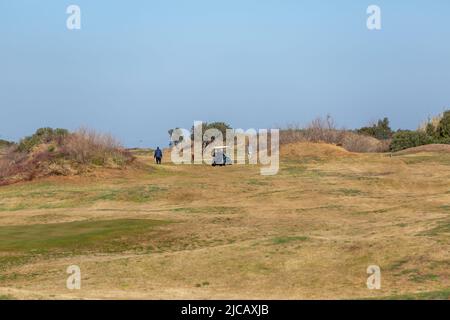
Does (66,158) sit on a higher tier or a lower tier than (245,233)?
higher

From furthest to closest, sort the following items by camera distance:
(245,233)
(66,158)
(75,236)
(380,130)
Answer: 1. (380,130)
2. (66,158)
3. (245,233)
4. (75,236)

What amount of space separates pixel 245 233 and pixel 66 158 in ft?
91.0

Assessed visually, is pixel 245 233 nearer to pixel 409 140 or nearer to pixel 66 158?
pixel 66 158

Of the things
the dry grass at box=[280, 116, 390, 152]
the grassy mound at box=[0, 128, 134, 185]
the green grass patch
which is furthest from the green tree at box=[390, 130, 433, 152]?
the green grass patch

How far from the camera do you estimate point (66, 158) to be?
5466 cm

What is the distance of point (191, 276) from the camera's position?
72.9 feet

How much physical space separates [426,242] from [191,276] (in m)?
7.54

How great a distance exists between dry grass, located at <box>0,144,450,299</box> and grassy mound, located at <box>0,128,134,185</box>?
5.06 feet

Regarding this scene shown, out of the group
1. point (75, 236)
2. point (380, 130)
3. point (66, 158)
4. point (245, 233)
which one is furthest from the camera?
point (380, 130)

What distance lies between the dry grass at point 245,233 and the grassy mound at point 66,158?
1.54m

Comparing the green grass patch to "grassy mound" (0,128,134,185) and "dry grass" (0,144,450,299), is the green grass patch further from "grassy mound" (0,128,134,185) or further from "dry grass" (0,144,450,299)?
"grassy mound" (0,128,134,185)

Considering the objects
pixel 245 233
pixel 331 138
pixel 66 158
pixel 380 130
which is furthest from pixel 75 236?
pixel 380 130

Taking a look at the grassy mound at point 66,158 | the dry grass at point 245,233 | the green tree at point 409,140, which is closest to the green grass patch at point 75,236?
the dry grass at point 245,233
